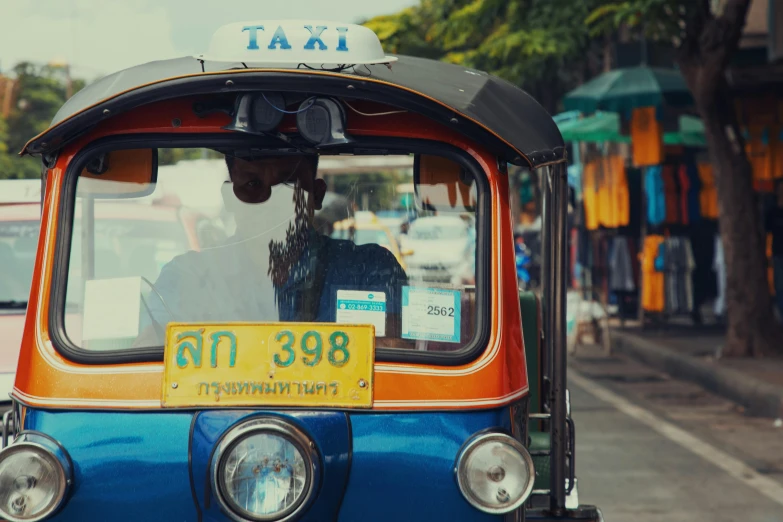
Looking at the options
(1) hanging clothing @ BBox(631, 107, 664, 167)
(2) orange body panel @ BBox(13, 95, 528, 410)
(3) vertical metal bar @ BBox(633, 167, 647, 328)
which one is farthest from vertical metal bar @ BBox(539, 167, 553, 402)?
(3) vertical metal bar @ BBox(633, 167, 647, 328)

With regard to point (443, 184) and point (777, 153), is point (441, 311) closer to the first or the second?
point (443, 184)

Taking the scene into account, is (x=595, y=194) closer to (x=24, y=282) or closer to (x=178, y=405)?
(x=24, y=282)

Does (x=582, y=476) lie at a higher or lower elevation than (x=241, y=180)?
lower

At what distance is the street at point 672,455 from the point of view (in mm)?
6520

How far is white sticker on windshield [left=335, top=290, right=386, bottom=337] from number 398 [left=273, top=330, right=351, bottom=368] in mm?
161

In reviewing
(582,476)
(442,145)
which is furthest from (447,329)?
(582,476)

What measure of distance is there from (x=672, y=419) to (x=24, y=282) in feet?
17.6

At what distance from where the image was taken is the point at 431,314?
3.18 meters

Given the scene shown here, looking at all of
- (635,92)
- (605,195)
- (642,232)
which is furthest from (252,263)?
(605,195)

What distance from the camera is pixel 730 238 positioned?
12484 mm

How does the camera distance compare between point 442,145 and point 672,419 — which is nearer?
point 442,145

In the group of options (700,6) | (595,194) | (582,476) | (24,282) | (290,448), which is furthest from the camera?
(595,194)

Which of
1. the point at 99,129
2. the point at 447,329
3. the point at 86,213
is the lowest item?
the point at 447,329

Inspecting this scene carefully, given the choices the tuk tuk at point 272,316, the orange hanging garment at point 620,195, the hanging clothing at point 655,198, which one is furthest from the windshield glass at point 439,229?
the orange hanging garment at point 620,195
